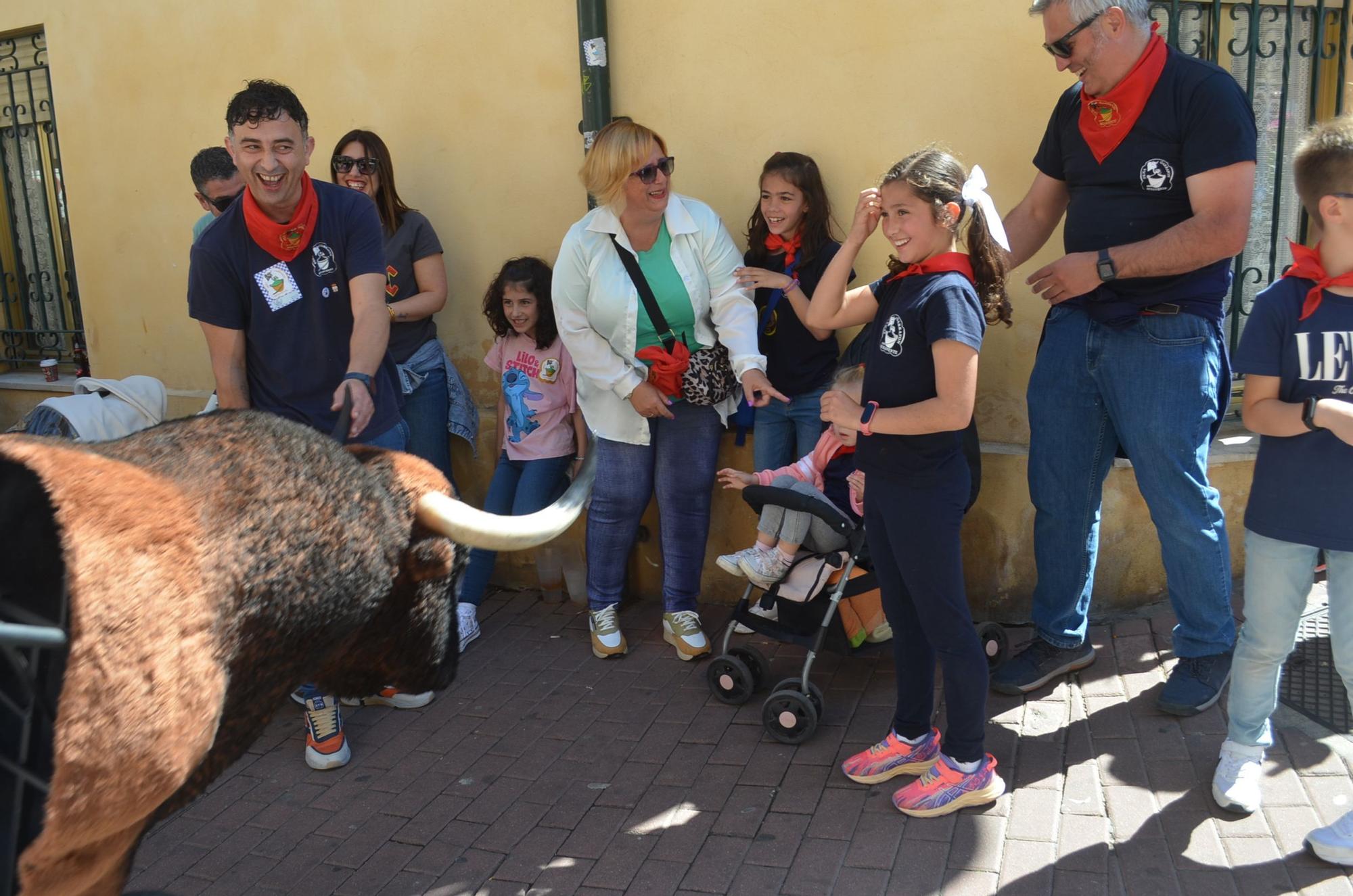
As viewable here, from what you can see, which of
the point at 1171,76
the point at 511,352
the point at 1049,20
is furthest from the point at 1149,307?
the point at 511,352

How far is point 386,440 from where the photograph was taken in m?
4.31

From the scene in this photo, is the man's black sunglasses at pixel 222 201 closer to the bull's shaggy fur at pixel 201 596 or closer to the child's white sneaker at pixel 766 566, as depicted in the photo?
the child's white sneaker at pixel 766 566

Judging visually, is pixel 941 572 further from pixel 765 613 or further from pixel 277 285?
pixel 277 285

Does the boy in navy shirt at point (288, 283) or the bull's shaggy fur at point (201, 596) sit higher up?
the boy in navy shirt at point (288, 283)

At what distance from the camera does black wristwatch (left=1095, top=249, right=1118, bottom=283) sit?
12.2 feet

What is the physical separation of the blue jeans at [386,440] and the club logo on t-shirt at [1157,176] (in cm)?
286

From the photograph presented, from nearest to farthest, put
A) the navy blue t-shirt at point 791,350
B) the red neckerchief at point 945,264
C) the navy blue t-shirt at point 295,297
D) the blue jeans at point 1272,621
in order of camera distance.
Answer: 1. the blue jeans at point 1272,621
2. the red neckerchief at point 945,264
3. the navy blue t-shirt at point 295,297
4. the navy blue t-shirt at point 791,350

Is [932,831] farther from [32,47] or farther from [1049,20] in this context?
[32,47]

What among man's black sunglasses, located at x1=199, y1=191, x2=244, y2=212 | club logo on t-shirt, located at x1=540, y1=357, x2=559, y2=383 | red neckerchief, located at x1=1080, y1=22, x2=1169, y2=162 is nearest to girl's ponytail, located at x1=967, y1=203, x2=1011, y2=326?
red neckerchief, located at x1=1080, y1=22, x2=1169, y2=162

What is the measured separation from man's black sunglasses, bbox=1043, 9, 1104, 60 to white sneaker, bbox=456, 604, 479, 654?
A: 11.3 feet

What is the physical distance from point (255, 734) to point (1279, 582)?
2.80m

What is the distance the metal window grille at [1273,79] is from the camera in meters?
4.76

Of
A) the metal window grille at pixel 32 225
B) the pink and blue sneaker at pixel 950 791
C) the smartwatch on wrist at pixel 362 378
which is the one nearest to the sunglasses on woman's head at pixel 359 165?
the smartwatch on wrist at pixel 362 378

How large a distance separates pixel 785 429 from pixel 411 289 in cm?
204
